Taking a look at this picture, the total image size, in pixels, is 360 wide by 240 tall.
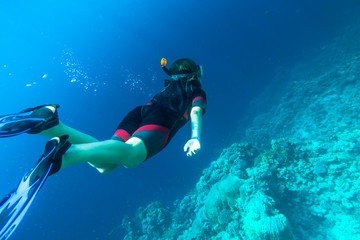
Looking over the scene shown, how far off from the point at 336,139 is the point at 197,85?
908cm

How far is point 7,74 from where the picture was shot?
43.8 metres

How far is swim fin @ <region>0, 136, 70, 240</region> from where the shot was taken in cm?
143

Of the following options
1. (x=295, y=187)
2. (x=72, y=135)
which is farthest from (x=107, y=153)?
(x=295, y=187)

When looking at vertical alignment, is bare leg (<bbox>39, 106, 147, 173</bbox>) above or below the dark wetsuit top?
below

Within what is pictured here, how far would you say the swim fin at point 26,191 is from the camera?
143 cm

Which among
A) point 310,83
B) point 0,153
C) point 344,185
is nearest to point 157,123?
point 344,185

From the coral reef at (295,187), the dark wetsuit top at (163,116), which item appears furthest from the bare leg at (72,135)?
the coral reef at (295,187)

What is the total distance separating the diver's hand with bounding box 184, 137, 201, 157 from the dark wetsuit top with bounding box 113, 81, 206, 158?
498 millimetres

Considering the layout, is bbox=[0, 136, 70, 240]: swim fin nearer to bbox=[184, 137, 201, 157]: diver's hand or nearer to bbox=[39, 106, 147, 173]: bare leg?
bbox=[39, 106, 147, 173]: bare leg

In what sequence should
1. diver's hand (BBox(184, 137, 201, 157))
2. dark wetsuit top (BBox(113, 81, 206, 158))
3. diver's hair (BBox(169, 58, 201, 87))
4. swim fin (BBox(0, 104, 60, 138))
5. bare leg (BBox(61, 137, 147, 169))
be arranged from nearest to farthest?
bare leg (BBox(61, 137, 147, 169)) < swim fin (BBox(0, 104, 60, 138)) < diver's hand (BBox(184, 137, 201, 157)) < dark wetsuit top (BBox(113, 81, 206, 158)) < diver's hair (BBox(169, 58, 201, 87))

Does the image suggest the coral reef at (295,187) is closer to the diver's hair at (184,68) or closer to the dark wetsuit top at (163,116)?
the dark wetsuit top at (163,116)

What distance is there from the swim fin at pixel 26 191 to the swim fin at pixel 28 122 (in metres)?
0.47

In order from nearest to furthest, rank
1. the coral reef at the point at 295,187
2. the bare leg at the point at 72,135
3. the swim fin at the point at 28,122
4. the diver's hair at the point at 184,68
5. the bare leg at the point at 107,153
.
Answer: the bare leg at the point at 107,153 → the swim fin at the point at 28,122 → the bare leg at the point at 72,135 → the diver's hair at the point at 184,68 → the coral reef at the point at 295,187

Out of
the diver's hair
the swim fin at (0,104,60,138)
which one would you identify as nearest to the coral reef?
the diver's hair
